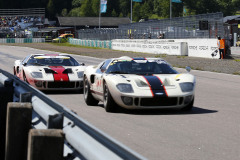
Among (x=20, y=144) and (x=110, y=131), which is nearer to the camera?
(x=20, y=144)

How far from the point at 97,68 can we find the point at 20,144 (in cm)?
720

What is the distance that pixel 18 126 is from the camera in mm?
4867

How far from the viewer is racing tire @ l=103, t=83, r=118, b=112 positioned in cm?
1059

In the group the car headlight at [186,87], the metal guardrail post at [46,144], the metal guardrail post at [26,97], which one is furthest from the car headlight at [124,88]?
the metal guardrail post at [46,144]

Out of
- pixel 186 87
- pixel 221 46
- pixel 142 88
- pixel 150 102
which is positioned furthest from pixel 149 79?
pixel 221 46

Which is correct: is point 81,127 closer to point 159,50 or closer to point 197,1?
point 159,50

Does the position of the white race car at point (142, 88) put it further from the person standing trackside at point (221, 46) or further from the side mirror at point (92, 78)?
the person standing trackside at point (221, 46)

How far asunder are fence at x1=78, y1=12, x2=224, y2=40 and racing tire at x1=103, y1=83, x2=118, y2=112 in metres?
29.4

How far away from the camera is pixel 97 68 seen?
1202cm

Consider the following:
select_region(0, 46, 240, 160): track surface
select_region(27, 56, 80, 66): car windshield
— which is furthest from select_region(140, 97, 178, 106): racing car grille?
select_region(27, 56, 80, 66): car windshield

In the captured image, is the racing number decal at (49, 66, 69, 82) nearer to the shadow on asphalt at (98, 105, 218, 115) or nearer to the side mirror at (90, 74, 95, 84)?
the side mirror at (90, 74, 95, 84)

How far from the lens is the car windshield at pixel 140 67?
1130cm

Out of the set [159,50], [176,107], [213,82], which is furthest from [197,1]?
[176,107]

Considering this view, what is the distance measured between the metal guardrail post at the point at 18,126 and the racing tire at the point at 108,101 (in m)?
5.68
